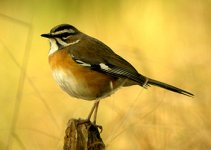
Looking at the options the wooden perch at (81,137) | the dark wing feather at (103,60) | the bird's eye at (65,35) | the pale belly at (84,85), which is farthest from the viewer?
the bird's eye at (65,35)

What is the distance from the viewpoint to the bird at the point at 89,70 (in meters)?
6.26

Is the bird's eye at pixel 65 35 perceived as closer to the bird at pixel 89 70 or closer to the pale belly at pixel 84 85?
the bird at pixel 89 70

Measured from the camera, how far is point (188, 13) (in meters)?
9.00

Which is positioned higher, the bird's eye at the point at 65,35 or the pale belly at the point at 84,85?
the bird's eye at the point at 65,35

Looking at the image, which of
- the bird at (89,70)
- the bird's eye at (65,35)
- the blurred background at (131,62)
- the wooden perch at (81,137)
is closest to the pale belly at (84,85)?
the bird at (89,70)

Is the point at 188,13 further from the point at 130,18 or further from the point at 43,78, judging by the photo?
the point at 43,78

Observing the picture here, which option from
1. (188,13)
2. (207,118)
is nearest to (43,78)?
(188,13)

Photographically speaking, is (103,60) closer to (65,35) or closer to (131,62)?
(65,35)

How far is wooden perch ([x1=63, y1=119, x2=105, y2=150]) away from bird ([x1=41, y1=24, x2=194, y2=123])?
32.2 inches

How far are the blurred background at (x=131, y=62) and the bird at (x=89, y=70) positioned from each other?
0.18m

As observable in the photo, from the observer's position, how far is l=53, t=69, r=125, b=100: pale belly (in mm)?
6195

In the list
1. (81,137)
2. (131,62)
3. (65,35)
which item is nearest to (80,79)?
(65,35)

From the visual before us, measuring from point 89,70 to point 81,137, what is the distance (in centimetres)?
123

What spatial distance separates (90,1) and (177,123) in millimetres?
3236
